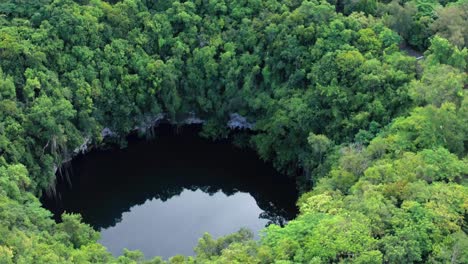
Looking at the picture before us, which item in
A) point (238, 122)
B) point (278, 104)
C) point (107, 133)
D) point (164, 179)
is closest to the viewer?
point (278, 104)

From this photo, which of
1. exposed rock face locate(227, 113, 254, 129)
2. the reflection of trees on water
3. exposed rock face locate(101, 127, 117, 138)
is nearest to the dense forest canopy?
exposed rock face locate(101, 127, 117, 138)

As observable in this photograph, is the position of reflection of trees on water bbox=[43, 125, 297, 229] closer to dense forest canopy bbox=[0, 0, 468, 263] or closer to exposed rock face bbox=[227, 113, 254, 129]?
dense forest canopy bbox=[0, 0, 468, 263]

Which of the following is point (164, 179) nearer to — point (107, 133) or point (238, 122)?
point (107, 133)

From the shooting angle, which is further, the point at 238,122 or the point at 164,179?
the point at 238,122

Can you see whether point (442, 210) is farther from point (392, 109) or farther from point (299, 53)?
point (299, 53)

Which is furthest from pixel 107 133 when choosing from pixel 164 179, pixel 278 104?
pixel 278 104
